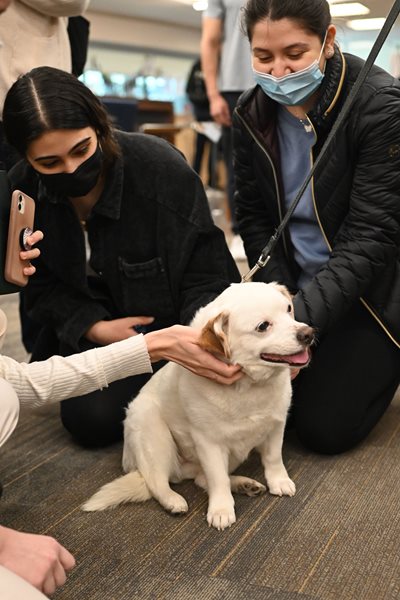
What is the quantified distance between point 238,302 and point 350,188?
0.57 m

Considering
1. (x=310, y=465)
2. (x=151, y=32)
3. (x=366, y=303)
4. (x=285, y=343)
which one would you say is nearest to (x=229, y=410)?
(x=285, y=343)

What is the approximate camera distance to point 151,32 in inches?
482

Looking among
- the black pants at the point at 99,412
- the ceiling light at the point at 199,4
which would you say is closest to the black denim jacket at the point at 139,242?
the black pants at the point at 99,412

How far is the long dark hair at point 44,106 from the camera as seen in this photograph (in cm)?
151

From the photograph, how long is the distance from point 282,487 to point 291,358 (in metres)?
0.38

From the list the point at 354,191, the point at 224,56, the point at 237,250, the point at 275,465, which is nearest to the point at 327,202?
the point at 354,191

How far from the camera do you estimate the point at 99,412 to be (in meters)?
1.83

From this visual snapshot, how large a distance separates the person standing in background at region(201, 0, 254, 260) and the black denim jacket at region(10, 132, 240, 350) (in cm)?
147

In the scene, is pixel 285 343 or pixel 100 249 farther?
pixel 100 249

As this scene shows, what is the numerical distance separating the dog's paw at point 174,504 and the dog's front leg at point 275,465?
22 centimetres

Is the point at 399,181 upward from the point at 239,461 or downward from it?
upward

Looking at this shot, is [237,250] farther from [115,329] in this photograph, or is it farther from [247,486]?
[247,486]

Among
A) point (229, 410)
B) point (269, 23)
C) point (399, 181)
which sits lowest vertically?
point (229, 410)

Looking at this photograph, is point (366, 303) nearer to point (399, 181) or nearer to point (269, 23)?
point (399, 181)
